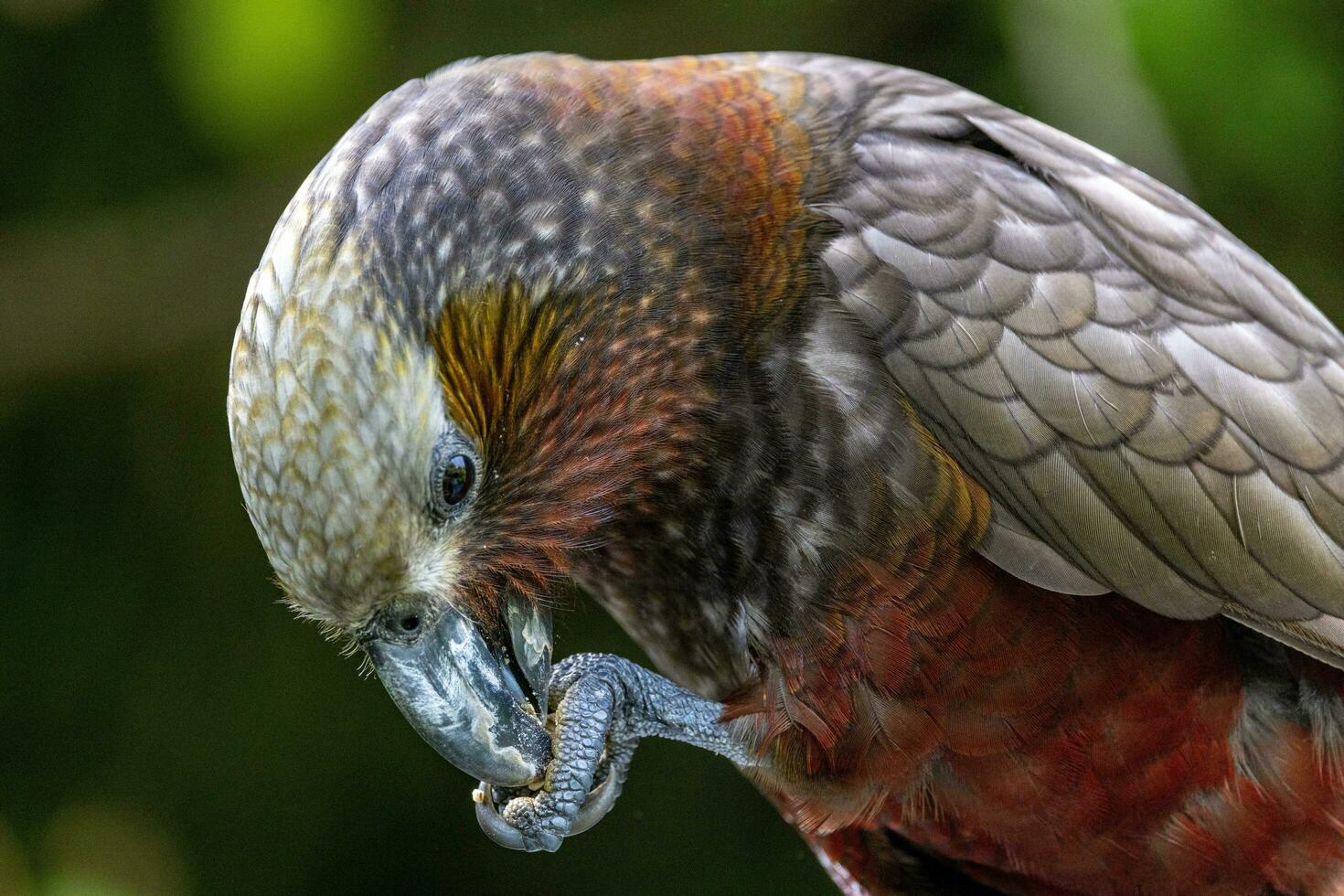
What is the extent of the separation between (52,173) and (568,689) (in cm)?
261

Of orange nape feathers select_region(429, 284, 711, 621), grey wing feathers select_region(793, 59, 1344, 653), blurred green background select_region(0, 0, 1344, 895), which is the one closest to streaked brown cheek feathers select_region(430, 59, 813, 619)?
orange nape feathers select_region(429, 284, 711, 621)

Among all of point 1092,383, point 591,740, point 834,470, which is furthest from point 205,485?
point 1092,383

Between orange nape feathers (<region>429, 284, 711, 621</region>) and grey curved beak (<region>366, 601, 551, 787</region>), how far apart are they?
0.07m

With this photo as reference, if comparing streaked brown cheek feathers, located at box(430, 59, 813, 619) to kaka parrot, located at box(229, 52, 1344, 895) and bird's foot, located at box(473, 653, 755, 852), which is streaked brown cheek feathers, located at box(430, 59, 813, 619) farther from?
bird's foot, located at box(473, 653, 755, 852)

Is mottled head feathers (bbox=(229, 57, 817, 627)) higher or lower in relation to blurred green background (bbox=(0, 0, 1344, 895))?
higher

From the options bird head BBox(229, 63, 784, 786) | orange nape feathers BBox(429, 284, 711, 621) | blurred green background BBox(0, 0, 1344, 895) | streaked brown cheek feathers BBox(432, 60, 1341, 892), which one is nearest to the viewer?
bird head BBox(229, 63, 784, 786)

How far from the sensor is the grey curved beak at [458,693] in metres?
1.89

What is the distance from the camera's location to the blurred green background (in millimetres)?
3518

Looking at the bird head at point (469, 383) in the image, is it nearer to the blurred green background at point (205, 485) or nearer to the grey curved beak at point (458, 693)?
the grey curved beak at point (458, 693)

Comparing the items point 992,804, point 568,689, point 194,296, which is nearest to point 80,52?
point 194,296

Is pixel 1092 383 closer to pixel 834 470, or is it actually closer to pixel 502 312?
pixel 834 470

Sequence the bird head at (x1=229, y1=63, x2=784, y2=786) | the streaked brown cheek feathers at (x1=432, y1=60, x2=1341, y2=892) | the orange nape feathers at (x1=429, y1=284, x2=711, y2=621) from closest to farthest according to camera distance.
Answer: the bird head at (x1=229, y1=63, x2=784, y2=786) → the orange nape feathers at (x1=429, y1=284, x2=711, y2=621) → the streaked brown cheek feathers at (x1=432, y1=60, x2=1341, y2=892)

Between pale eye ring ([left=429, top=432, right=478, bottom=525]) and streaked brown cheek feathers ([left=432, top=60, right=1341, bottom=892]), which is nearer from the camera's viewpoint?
pale eye ring ([left=429, top=432, right=478, bottom=525])

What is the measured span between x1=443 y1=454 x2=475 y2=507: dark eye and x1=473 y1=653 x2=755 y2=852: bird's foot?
1.44 ft
